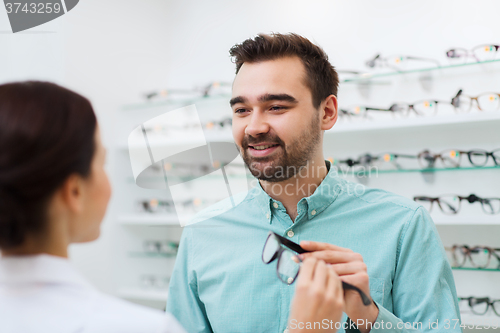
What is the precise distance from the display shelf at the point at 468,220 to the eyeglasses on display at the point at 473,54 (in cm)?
67

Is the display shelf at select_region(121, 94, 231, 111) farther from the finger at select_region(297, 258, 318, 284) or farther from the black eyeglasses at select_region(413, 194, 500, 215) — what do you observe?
the finger at select_region(297, 258, 318, 284)

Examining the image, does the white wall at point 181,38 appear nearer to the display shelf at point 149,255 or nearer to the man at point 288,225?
the display shelf at point 149,255

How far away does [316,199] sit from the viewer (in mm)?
1046

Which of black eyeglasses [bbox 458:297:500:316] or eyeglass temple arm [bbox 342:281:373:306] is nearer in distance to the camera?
eyeglass temple arm [bbox 342:281:373:306]

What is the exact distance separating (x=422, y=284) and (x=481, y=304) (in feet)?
3.28

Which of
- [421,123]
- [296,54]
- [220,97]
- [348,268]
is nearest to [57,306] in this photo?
[348,268]

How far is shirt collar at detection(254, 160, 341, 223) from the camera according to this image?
1042 millimetres

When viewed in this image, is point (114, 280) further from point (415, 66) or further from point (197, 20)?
point (415, 66)

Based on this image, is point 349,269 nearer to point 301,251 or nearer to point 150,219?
point 301,251

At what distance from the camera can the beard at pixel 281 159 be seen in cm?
106

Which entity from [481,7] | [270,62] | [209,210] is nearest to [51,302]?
[209,210]

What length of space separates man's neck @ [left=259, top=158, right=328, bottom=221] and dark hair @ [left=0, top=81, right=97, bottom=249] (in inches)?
26.4

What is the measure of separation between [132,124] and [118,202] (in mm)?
491

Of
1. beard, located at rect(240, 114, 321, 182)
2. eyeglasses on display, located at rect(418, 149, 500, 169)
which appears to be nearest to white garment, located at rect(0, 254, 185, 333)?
beard, located at rect(240, 114, 321, 182)
